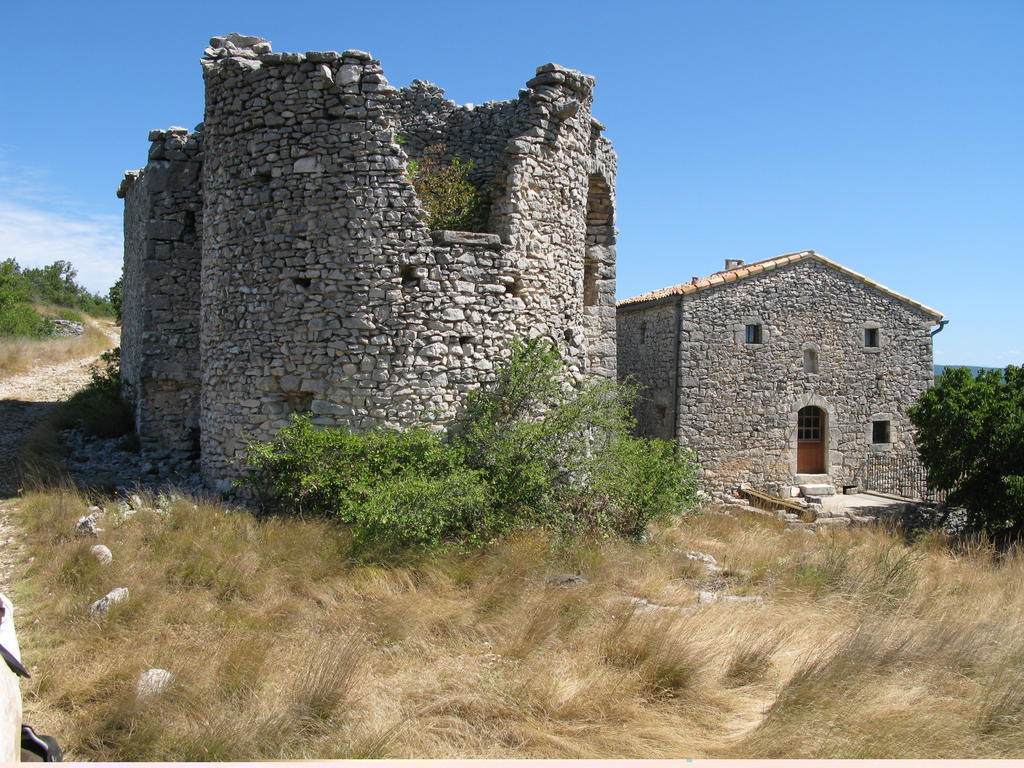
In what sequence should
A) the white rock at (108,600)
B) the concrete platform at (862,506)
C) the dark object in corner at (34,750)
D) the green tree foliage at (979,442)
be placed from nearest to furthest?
the dark object in corner at (34,750) → the white rock at (108,600) → the green tree foliage at (979,442) → the concrete platform at (862,506)

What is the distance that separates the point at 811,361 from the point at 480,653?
1551 centimetres

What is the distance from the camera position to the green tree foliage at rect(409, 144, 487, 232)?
8.56m

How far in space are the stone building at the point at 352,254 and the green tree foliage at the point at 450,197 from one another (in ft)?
0.98

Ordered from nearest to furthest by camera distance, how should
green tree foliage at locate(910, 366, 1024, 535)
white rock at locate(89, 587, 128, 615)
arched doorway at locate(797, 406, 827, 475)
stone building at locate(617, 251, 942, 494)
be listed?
white rock at locate(89, 587, 128, 615) → green tree foliage at locate(910, 366, 1024, 535) → stone building at locate(617, 251, 942, 494) → arched doorway at locate(797, 406, 827, 475)

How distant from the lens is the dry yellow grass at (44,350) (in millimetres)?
19531

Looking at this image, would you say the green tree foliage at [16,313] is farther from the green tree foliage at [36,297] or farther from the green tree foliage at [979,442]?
the green tree foliage at [979,442]

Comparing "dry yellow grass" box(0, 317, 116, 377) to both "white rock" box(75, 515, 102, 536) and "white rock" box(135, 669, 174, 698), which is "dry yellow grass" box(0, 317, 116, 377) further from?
"white rock" box(135, 669, 174, 698)

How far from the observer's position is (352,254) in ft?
24.8

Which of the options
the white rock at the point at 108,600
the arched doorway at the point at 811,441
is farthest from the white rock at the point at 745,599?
the arched doorway at the point at 811,441

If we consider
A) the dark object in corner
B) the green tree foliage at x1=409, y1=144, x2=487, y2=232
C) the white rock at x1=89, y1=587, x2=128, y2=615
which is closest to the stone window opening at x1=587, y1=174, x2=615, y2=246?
the green tree foliage at x1=409, y1=144, x2=487, y2=232

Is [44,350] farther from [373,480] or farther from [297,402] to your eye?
[373,480]

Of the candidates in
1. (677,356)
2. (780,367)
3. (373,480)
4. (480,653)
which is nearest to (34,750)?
(480,653)

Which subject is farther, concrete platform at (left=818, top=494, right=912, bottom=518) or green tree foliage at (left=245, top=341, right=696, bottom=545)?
concrete platform at (left=818, top=494, right=912, bottom=518)

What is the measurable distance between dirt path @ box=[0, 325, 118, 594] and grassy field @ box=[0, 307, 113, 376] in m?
0.33
